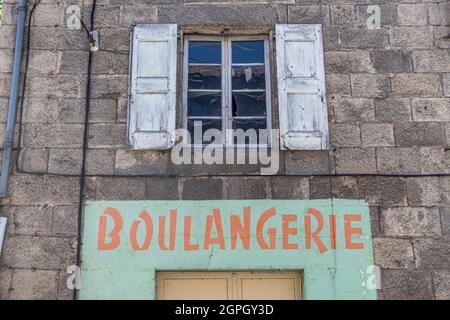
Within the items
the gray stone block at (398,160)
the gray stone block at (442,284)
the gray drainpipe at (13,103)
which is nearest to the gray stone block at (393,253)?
the gray stone block at (442,284)

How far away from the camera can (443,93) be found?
5.55 metres

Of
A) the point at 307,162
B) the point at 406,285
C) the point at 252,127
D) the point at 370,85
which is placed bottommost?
the point at 406,285

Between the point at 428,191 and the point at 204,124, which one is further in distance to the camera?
the point at 204,124

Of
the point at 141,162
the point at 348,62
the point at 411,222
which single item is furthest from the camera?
the point at 348,62

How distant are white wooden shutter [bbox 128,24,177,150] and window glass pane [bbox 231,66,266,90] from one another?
63 cm

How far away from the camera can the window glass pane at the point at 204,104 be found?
5633 mm

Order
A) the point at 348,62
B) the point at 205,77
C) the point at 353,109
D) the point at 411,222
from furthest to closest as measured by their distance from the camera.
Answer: the point at 205,77 → the point at 348,62 → the point at 353,109 → the point at 411,222

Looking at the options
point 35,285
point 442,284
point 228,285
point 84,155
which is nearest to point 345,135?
point 442,284

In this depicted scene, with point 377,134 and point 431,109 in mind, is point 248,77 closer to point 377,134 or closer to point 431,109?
point 377,134

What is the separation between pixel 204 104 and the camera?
18.6 feet

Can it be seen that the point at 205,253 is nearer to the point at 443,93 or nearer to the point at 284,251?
the point at 284,251

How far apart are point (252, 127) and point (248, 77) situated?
1.81ft

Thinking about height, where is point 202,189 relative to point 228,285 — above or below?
above

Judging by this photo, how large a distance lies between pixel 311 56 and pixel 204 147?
1.43 meters
